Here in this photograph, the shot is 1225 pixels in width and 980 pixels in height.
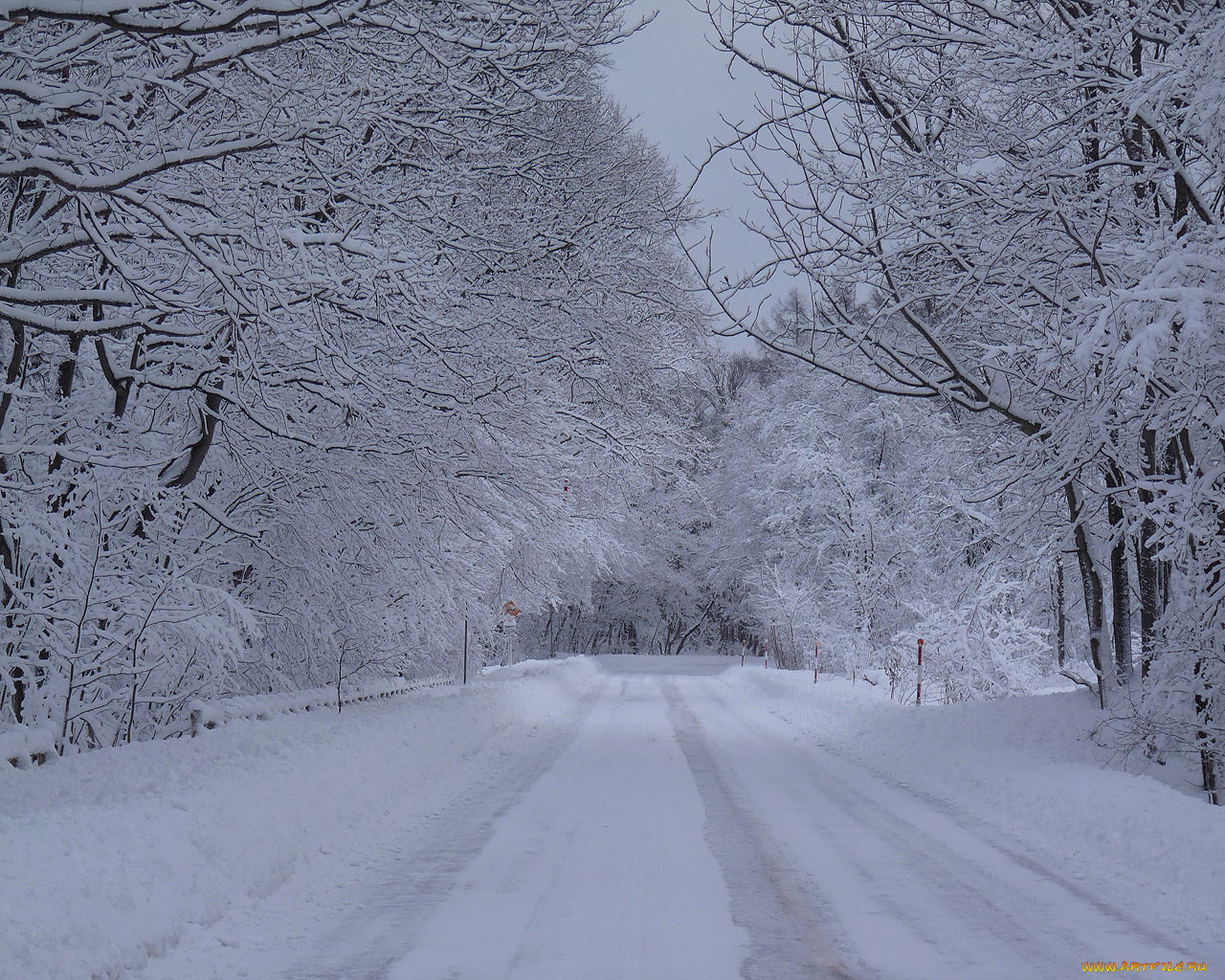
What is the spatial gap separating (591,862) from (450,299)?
6.40 metres

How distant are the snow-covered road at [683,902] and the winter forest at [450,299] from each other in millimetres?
3154

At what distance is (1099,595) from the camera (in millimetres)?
12406

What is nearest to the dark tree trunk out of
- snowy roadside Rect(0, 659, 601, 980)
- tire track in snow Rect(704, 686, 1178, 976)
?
tire track in snow Rect(704, 686, 1178, 976)

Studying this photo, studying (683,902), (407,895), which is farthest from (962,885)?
(407,895)

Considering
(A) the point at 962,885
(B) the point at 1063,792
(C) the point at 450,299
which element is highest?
(C) the point at 450,299

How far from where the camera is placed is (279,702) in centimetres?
1410

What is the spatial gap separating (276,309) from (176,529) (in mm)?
4291

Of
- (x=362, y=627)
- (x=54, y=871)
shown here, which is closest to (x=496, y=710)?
(x=362, y=627)

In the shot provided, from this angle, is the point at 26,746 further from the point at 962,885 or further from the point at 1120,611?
the point at 1120,611

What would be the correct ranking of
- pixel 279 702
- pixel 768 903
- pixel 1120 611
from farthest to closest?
1. pixel 279 702
2. pixel 1120 611
3. pixel 768 903

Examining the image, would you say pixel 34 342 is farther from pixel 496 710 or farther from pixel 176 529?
pixel 496 710

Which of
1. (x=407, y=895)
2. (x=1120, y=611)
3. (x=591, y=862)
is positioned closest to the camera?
(x=407, y=895)

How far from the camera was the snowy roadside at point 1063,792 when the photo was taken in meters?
6.83

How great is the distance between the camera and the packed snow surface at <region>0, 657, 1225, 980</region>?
17.6 ft
